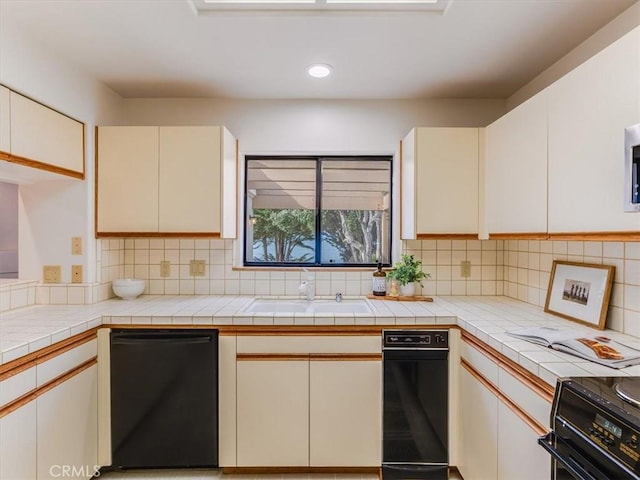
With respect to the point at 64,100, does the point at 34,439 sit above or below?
below

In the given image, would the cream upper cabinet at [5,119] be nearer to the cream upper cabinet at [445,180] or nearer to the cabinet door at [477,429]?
the cream upper cabinet at [445,180]

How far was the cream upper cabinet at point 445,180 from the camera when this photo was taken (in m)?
2.26

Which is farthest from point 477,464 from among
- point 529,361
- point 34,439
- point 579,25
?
point 579,25

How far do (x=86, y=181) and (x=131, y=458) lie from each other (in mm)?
1645

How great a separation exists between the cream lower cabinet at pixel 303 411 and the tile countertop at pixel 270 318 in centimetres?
20

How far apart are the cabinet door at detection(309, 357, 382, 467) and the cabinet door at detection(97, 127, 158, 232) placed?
5.05 feet

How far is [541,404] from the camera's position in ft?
4.11

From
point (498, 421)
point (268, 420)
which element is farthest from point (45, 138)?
point (498, 421)

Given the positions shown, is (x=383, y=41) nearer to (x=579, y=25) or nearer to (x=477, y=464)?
(x=579, y=25)

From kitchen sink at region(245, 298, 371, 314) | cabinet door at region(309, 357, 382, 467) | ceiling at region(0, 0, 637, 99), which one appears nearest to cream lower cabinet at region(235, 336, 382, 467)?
cabinet door at region(309, 357, 382, 467)

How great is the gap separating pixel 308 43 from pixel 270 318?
1.47 meters

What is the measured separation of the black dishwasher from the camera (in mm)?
1909

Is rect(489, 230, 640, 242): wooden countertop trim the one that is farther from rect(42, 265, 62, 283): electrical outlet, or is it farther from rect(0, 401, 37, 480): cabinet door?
rect(42, 265, 62, 283): electrical outlet

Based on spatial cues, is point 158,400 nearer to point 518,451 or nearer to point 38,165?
point 38,165
